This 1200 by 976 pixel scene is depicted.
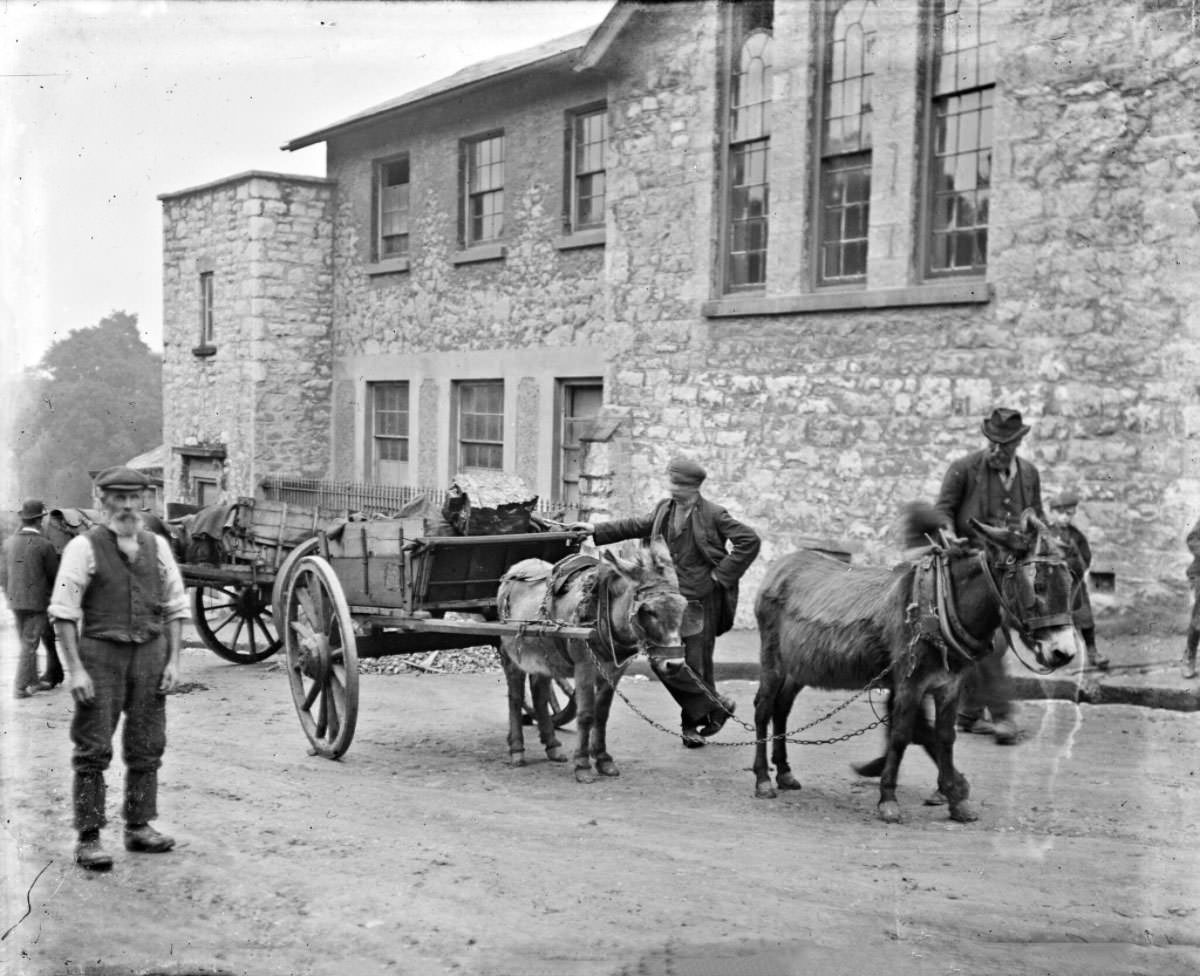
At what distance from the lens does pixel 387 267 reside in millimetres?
20562

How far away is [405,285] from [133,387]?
12.6 metres

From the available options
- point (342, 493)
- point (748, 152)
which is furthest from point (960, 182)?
point (342, 493)

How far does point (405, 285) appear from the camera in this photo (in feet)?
66.8

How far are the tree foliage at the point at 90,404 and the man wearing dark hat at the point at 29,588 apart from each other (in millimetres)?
9167

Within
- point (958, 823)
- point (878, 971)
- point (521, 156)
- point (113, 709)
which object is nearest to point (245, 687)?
point (113, 709)

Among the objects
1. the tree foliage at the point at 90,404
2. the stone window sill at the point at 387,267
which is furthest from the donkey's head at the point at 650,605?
the tree foliage at the point at 90,404

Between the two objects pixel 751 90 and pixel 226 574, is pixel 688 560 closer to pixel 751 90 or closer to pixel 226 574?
pixel 226 574

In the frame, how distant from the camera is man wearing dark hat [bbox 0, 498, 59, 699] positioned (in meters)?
11.5

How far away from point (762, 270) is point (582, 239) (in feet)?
11.3

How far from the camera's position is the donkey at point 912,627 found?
665 centimetres

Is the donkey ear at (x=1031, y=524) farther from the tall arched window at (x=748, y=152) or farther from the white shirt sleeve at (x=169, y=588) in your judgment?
the tall arched window at (x=748, y=152)

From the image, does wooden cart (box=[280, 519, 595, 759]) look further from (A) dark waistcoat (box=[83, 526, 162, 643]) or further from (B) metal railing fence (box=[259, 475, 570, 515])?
(B) metal railing fence (box=[259, 475, 570, 515])

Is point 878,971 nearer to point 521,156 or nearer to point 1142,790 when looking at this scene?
point 1142,790

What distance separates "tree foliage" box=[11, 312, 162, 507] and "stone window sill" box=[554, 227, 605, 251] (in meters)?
8.65
